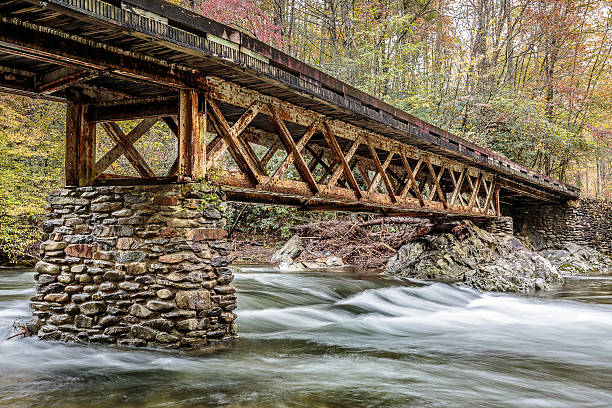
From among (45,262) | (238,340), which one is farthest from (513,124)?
→ (45,262)

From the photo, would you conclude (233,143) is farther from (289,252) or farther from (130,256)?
(289,252)

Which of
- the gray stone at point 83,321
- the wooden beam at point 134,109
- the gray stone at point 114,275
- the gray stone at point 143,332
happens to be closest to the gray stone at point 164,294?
the gray stone at point 143,332

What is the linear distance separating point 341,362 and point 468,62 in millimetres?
18147

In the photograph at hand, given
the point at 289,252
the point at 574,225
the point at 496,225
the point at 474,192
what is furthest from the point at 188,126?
the point at 574,225

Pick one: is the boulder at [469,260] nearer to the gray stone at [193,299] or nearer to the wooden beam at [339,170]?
the wooden beam at [339,170]

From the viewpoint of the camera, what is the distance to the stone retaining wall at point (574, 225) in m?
22.9

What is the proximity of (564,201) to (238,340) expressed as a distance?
21973 mm

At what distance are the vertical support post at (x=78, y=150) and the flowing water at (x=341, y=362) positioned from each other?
7.26ft

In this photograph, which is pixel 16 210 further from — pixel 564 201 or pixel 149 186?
pixel 564 201

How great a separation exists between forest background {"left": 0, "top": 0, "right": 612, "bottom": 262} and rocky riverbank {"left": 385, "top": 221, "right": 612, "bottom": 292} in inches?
243

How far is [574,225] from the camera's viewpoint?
23.0m

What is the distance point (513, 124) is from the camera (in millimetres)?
22781

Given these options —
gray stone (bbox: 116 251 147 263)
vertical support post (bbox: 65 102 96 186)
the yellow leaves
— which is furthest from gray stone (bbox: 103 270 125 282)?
the yellow leaves

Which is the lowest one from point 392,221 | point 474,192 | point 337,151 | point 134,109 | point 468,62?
point 392,221
